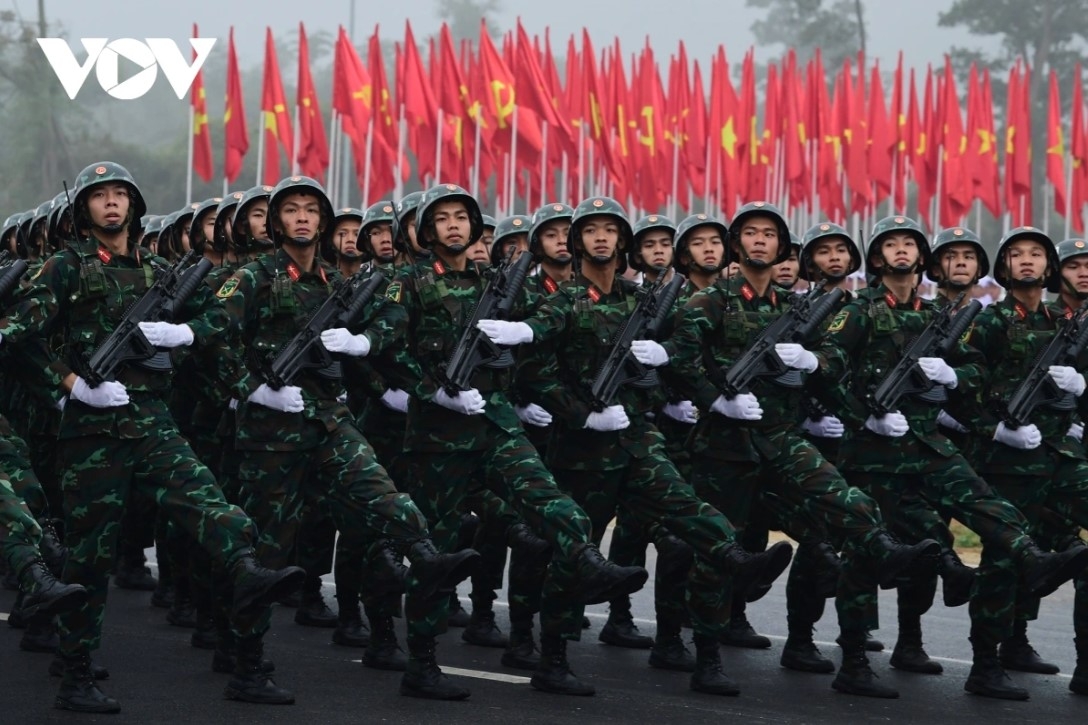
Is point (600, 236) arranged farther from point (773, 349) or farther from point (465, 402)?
point (465, 402)

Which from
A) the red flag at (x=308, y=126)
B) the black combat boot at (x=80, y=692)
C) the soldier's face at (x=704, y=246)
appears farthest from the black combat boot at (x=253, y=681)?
the red flag at (x=308, y=126)

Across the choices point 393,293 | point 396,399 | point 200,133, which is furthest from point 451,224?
point 200,133

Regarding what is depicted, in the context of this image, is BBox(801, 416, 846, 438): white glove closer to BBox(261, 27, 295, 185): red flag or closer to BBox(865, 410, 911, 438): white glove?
BBox(865, 410, 911, 438): white glove

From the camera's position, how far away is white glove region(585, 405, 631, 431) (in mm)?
8203

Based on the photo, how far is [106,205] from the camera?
7.46 m

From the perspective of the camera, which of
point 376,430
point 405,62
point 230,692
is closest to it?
point 230,692

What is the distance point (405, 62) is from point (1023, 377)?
18978 mm

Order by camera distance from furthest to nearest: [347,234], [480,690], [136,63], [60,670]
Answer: [136,63] < [347,234] < [480,690] < [60,670]

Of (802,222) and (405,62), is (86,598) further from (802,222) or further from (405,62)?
(802,222)

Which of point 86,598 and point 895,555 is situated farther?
point 895,555

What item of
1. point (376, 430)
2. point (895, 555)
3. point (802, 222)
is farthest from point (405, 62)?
point (895, 555)

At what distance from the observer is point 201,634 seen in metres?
8.75

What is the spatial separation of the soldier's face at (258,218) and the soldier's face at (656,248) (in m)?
2.05

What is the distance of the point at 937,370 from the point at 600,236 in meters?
1.69
